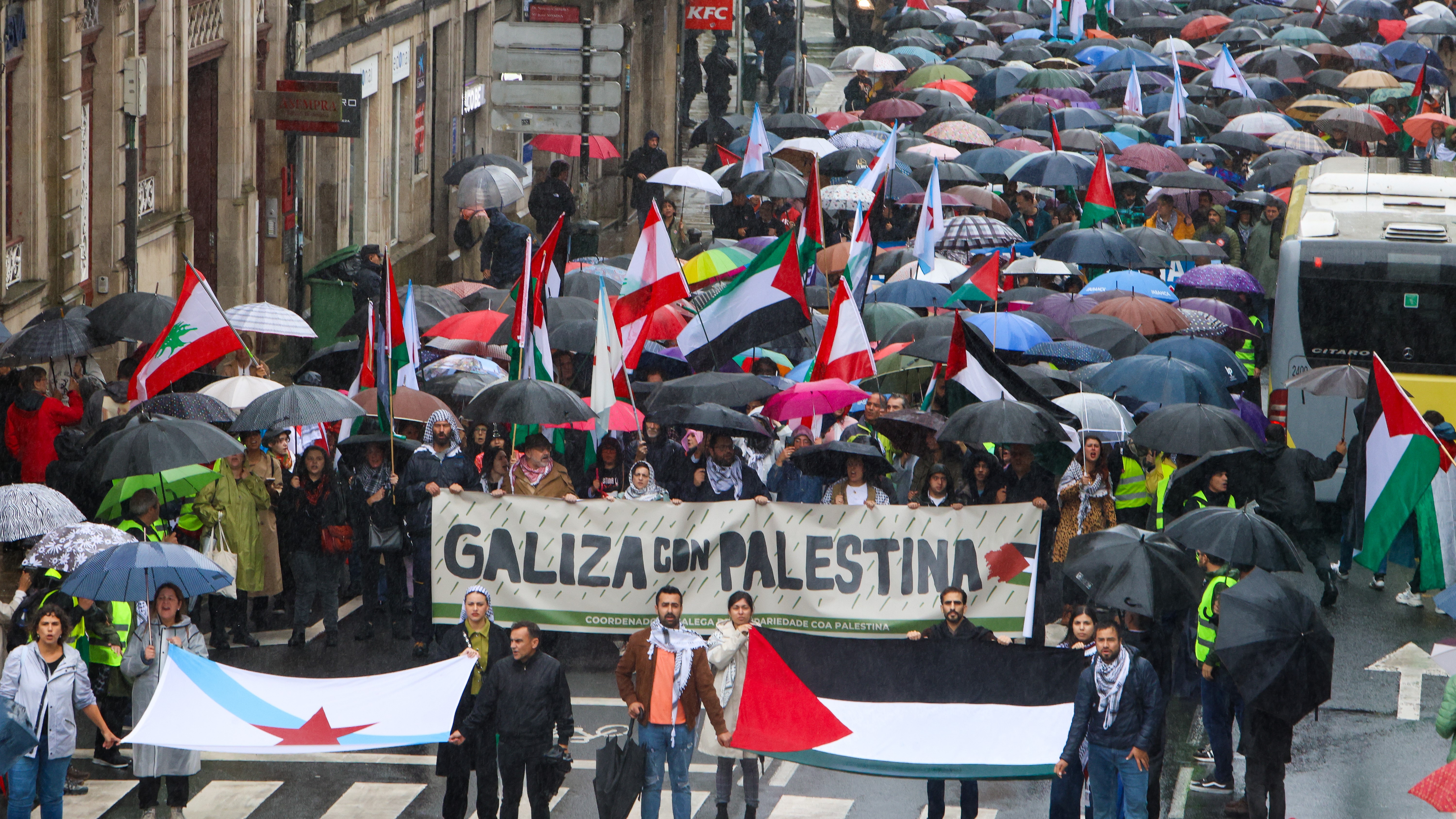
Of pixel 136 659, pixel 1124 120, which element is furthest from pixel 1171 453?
pixel 1124 120

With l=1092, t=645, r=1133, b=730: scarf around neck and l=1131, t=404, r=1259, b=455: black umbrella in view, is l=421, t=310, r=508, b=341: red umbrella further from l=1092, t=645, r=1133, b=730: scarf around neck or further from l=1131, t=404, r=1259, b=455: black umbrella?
l=1092, t=645, r=1133, b=730: scarf around neck

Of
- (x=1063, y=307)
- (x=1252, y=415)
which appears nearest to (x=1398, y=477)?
(x=1252, y=415)

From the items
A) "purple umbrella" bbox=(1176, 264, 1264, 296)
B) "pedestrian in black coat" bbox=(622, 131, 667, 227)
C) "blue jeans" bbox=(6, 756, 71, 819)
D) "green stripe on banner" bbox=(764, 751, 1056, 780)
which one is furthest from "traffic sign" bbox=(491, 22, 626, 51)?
"blue jeans" bbox=(6, 756, 71, 819)

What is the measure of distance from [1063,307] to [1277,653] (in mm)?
8525

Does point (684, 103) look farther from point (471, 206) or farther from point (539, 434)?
point (539, 434)

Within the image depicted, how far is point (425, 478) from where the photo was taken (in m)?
13.7

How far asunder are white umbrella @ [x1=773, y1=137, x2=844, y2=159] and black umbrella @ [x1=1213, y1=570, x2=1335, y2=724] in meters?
17.7

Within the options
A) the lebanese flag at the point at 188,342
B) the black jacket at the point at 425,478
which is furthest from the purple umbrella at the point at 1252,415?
the lebanese flag at the point at 188,342

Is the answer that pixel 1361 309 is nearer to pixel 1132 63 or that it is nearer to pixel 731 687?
pixel 731 687

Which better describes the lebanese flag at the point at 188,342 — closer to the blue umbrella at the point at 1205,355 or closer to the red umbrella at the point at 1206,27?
the blue umbrella at the point at 1205,355

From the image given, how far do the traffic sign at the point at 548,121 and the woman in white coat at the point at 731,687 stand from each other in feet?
31.9

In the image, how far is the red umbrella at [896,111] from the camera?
32094 mm

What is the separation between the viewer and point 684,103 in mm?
42094

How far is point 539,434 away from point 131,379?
3.69 meters
